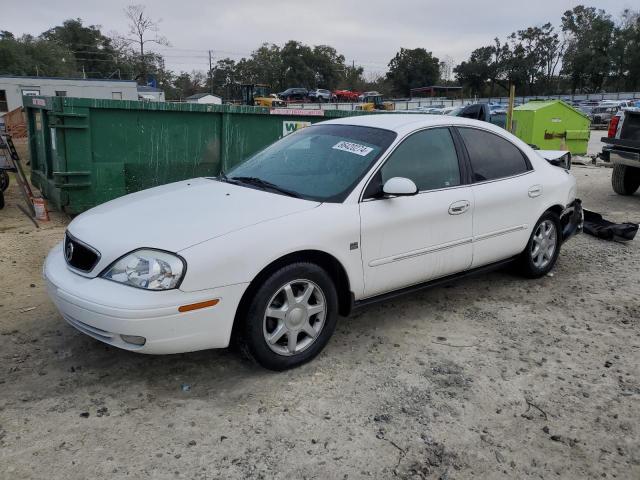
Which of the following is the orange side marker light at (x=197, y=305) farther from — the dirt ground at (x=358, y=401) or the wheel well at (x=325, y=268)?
the dirt ground at (x=358, y=401)

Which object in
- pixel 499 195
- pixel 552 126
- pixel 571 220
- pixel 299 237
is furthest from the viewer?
pixel 552 126

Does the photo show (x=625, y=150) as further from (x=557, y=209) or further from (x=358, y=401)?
(x=358, y=401)

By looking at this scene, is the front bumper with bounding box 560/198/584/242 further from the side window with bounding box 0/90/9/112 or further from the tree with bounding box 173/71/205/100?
the tree with bounding box 173/71/205/100

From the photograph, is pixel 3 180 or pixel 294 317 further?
pixel 3 180

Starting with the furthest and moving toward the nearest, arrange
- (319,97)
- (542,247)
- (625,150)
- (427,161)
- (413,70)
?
(413,70) → (319,97) → (625,150) → (542,247) → (427,161)

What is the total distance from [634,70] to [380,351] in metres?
83.9

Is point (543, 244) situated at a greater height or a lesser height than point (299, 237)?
lesser

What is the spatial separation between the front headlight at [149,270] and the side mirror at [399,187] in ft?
4.56

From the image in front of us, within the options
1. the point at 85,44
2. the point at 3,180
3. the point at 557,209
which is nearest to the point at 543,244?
the point at 557,209

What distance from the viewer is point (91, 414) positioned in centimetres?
285

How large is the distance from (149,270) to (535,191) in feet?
11.0

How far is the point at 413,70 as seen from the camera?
9300cm

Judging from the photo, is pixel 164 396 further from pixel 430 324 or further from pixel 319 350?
pixel 430 324

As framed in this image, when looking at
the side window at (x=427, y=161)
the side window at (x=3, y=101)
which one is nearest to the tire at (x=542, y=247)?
the side window at (x=427, y=161)
